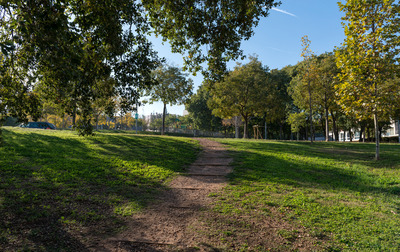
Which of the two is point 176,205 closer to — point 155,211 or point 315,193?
point 155,211

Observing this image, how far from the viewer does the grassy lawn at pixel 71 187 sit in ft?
14.7

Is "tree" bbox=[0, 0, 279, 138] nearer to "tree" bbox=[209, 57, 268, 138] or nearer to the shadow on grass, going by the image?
the shadow on grass

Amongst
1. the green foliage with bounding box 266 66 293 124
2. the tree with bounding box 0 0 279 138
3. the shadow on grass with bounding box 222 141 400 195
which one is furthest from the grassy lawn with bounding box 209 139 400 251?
the green foliage with bounding box 266 66 293 124

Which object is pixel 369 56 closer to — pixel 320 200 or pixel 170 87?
pixel 320 200

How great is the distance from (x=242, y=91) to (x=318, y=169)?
1684 cm

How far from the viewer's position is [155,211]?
18.7 feet

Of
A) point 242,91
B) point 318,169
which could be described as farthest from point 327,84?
point 318,169

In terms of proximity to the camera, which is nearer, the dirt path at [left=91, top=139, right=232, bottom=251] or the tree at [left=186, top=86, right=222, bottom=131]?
the dirt path at [left=91, top=139, right=232, bottom=251]

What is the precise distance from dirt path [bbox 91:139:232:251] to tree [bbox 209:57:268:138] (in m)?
17.3

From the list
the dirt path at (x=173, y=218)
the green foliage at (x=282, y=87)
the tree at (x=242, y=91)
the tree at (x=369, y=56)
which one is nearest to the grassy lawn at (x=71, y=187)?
the dirt path at (x=173, y=218)

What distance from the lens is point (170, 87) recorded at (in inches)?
1083

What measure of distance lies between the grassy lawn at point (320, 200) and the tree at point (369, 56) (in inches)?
116

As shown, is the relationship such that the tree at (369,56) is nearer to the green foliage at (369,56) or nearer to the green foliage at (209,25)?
the green foliage at (369,56)

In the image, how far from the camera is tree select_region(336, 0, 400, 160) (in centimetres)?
1040
